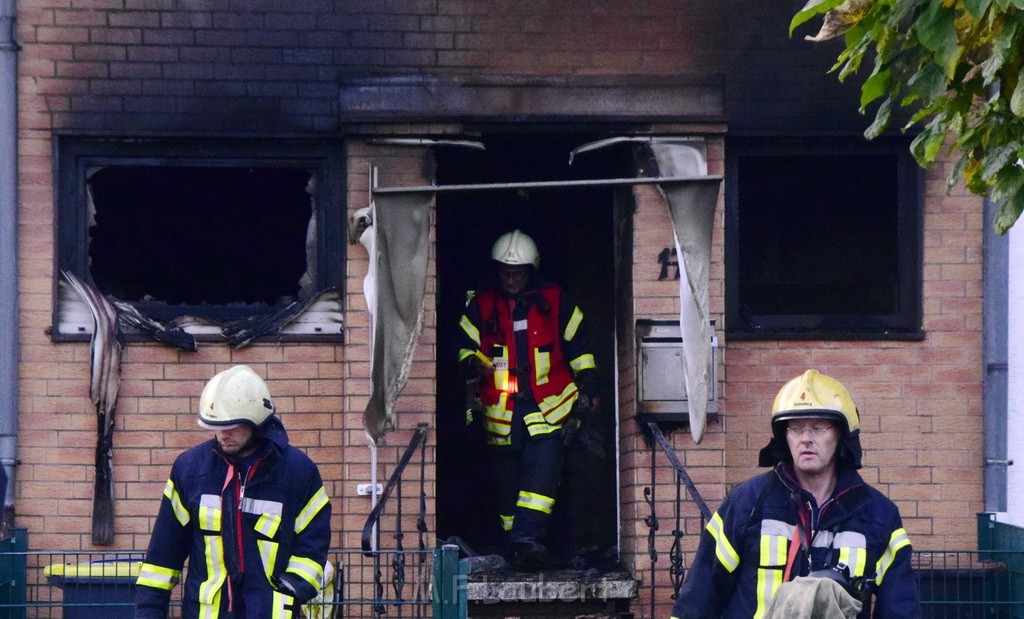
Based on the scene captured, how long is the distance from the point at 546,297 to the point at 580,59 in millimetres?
1410

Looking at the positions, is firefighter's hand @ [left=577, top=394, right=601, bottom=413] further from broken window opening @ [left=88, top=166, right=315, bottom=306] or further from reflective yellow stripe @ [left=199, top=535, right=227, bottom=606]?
reflective yellow stripe @ [left=199, top=535, right=227, bottom=606]

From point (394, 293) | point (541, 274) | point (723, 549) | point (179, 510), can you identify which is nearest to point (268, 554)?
point (179, 510)

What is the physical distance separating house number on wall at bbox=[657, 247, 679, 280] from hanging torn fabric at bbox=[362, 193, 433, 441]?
1.56 metres

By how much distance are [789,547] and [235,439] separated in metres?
2.36

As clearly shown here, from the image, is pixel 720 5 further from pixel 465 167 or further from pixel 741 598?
pixel 741 598

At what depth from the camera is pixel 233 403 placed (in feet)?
21.5

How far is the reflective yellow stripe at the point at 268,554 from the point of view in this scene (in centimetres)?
657

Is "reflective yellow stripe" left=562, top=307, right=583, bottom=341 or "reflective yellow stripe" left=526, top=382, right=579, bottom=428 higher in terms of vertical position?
"reflective yellow stripe" left=562, top=307, right=583, bottom=341

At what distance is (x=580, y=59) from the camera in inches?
352

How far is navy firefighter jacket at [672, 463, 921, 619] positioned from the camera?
564cm

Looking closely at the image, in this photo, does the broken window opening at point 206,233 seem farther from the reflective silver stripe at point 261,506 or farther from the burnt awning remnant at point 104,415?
the reflective silver stripe at point 261,506

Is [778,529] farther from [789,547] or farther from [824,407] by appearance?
[824,407]

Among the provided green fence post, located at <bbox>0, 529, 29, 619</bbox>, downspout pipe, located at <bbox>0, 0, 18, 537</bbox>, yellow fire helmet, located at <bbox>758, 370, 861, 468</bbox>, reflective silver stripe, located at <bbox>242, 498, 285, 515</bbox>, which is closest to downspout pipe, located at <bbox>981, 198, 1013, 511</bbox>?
yellow fire helmet, located at <bbox>758, 370, 861, 468</bbox>

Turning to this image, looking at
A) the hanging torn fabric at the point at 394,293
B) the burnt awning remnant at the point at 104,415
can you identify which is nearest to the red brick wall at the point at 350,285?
the burnt awning remnant at the point at 104,415
